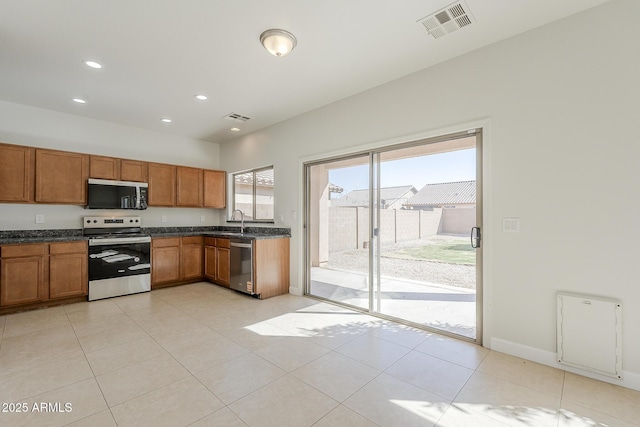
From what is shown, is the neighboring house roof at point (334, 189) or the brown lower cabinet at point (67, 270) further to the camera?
the neighboring house roof at point (334, 189)

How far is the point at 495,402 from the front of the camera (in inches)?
74.5

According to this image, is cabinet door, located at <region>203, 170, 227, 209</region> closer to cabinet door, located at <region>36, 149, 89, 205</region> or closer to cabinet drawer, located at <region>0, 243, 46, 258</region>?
cabinet door, located at <region>36, 149, 89, 205</region>

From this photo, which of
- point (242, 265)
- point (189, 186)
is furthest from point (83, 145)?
point (242, 265)

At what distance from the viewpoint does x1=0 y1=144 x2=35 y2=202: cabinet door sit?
3.73 metres

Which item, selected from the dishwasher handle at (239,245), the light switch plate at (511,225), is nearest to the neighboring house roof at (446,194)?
the light switch plate at (511,225)

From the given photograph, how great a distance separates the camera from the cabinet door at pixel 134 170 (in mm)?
4719

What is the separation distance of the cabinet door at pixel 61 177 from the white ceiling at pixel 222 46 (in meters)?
0.76

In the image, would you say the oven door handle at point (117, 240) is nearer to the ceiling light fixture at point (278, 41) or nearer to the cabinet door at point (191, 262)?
the cabinet door at point (191, 262)

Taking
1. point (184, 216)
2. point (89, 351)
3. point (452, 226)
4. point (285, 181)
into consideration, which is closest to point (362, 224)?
point (452, 226)

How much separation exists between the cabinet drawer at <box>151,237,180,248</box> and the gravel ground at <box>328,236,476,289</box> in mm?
2994

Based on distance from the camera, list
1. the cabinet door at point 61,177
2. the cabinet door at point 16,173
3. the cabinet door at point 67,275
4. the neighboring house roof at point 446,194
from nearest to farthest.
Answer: the neighboring house roof at point 446,194 < the cabinet door at point 16,173 < the cabinet door at point 67,275 < the cabinet door at point 61,177

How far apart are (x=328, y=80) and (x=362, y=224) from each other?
1805 mm

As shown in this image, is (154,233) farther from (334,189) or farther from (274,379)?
(274,379)

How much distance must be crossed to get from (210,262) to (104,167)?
2.26 metres
